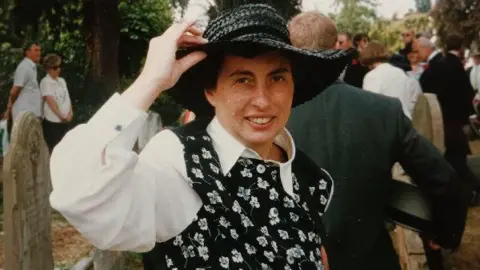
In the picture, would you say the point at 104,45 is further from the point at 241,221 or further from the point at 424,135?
the point at 241,221

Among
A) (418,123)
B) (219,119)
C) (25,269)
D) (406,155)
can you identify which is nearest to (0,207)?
(25,269)

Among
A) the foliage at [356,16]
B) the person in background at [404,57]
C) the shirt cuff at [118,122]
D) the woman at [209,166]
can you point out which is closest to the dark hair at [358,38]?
the person in background at [404,57]

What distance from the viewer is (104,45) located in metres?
14.6

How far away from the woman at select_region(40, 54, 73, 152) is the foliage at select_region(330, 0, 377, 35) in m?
54.1

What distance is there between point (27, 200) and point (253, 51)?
2598 millimetres

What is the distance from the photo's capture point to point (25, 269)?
4.03 m

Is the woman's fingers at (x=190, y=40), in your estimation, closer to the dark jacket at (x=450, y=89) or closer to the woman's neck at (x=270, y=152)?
the woman's neck at (x=270, y=152)

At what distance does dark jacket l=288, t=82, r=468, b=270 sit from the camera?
10.6ft

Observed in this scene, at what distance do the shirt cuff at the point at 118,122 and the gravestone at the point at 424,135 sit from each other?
11.4ft

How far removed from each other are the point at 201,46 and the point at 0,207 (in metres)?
7.33

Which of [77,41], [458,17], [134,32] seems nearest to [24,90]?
[77,41]

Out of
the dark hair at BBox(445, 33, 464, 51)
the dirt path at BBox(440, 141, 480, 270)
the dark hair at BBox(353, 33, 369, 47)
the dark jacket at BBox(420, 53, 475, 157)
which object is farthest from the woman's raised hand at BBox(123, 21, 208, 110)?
the dark hair at BBox(353, 33, 369, 47)

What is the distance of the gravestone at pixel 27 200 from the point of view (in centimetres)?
394

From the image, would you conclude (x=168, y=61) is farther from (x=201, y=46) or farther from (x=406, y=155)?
(x=406, y=155)
